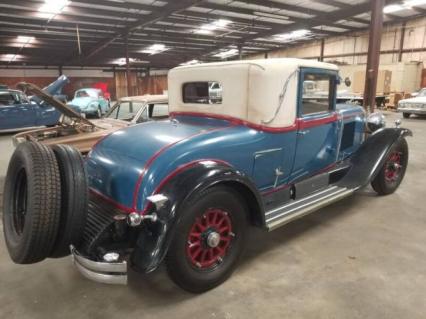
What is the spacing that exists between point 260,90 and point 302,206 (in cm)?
119

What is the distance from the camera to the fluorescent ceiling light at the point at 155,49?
19.8m

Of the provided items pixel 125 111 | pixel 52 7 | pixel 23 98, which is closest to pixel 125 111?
pixel 125 111

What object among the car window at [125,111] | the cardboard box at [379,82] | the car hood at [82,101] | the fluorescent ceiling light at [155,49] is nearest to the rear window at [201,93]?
→ the car window at [125,111]

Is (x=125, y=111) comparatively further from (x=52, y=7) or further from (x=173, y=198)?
(x=52, y=7)

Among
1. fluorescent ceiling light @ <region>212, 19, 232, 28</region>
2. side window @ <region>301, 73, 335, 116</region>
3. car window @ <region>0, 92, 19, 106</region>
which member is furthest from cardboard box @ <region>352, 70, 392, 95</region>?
car window @ <region>0, 92, 19, 106</region>

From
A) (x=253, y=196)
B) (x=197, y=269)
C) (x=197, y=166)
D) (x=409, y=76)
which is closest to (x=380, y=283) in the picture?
(x=253, y=196)

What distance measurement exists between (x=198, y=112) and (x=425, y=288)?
2.47m

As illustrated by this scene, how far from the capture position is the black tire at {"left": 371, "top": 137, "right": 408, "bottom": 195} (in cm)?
421

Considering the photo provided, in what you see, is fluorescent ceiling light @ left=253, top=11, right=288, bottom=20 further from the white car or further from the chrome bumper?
the chrome bumper

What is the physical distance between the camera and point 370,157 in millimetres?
3910

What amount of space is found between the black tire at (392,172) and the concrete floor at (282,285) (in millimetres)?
865

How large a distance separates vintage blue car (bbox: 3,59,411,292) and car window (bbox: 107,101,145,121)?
2.72 metres

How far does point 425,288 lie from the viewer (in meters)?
2.46

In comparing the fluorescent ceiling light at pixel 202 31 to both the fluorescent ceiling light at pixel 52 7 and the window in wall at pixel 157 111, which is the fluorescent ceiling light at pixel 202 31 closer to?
the fluorescent ceiling light at pixel 52 7
